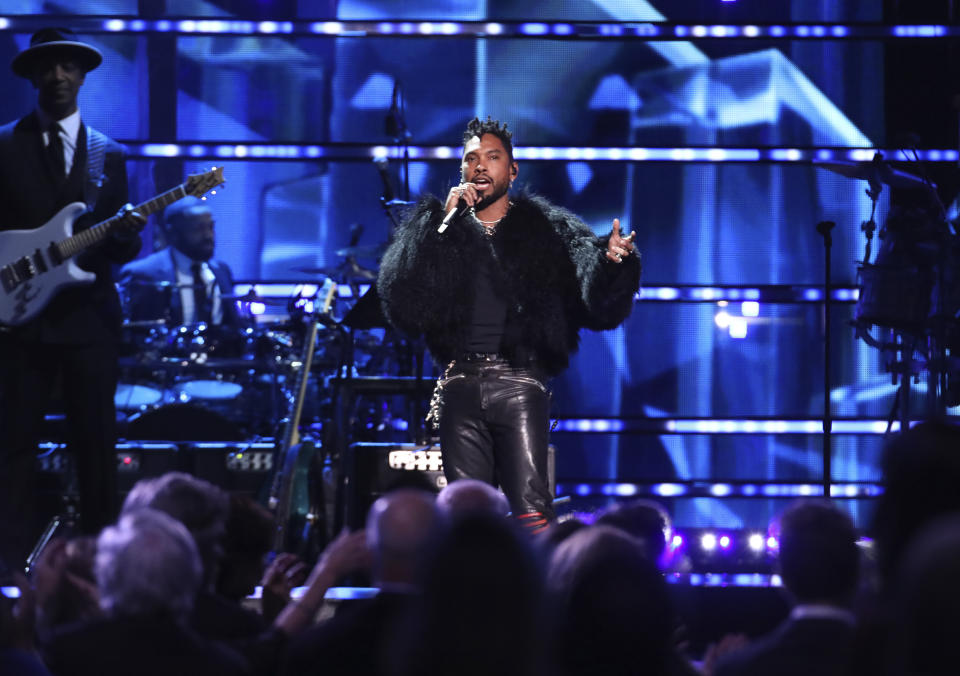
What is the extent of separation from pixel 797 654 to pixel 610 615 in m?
0.37

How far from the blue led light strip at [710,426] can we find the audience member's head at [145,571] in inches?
209

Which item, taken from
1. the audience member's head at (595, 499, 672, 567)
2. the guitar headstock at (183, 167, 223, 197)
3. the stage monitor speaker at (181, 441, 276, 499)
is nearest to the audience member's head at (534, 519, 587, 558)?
the audience member's head at (595, 499, 672, 567)

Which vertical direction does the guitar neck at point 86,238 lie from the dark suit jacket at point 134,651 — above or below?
above

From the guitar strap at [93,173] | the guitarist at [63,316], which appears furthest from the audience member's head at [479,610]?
the guitar strap at [93,173]

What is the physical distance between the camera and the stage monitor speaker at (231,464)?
21.5 feet

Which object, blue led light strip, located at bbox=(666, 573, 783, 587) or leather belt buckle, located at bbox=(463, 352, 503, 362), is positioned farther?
blue led light strip, located at bbox=(666, 573, 783, 587)

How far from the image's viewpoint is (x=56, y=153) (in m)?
5.27

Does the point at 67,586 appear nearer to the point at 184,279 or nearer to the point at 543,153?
the point at 184,279

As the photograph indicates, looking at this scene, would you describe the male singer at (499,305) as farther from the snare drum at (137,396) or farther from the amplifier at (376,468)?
the snare drum at (137,396)

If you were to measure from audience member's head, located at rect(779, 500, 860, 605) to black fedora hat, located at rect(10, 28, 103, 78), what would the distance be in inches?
155

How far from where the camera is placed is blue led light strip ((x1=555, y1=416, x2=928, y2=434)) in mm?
7641

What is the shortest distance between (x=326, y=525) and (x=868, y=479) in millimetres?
3465

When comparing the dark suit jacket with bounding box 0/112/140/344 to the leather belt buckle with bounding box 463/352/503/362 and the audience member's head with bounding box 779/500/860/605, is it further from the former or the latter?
the audience member's head with bounding box 779/500/860/605

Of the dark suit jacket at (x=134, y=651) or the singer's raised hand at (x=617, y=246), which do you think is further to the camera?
the singer's raised hand at (x=617, y=246)
